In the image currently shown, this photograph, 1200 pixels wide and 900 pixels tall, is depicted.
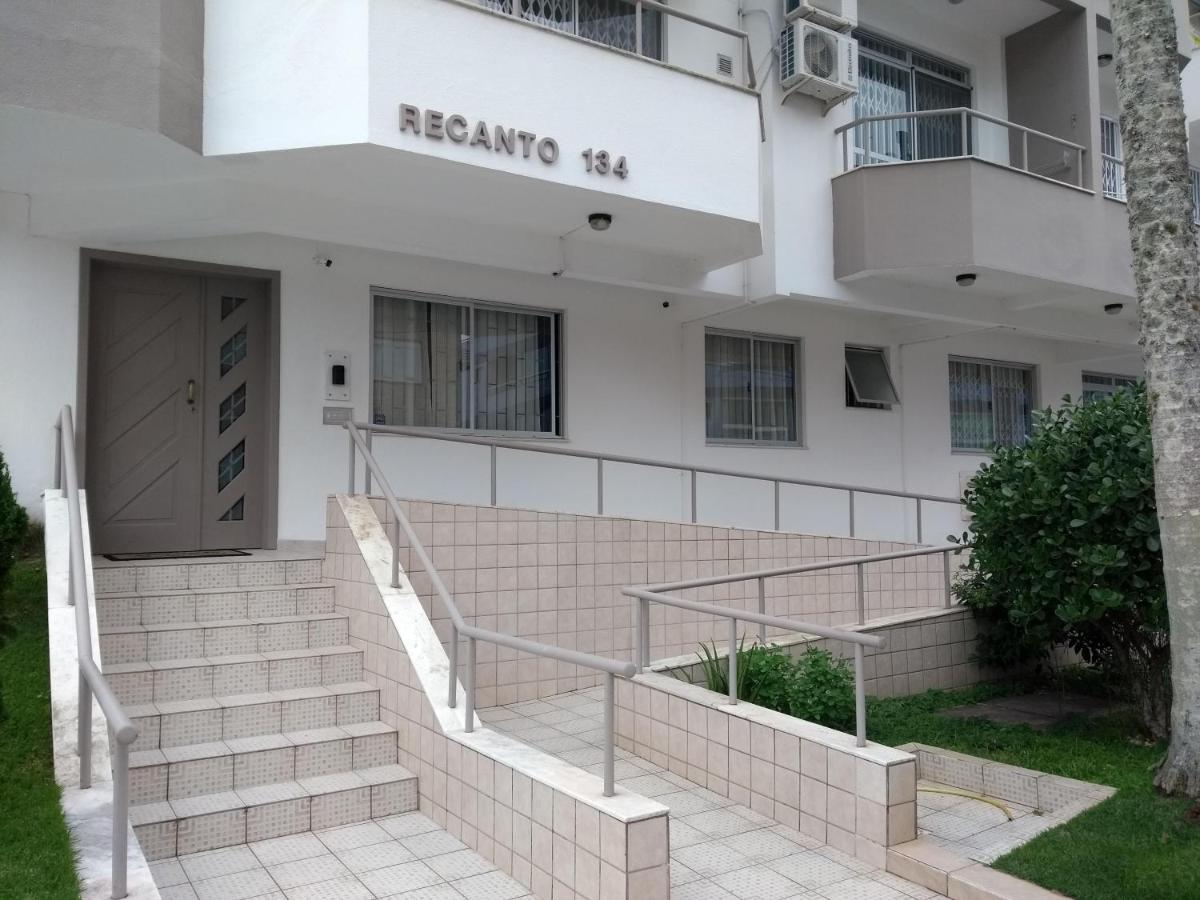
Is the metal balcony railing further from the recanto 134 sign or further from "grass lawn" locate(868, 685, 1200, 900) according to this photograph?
"grass lawn" locate(868, 685, 1200, 900)

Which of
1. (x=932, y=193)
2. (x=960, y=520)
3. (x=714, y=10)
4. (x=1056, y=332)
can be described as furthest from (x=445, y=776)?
(x=1056, y=332)

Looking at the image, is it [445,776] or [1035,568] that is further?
[1035,568]

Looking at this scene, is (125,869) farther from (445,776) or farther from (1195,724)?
(1195,724)

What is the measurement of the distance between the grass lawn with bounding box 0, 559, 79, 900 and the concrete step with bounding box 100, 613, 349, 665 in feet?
1.37

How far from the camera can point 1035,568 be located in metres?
6.51

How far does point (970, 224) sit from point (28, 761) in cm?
882

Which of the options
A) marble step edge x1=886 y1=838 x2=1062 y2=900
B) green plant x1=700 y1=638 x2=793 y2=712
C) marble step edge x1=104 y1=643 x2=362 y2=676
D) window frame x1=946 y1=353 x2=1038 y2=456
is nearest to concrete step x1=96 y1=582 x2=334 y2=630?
marble step edge x1=104 y1=643 x2=362 y2=676

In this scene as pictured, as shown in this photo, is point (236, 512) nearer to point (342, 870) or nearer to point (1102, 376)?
point (342, 870)

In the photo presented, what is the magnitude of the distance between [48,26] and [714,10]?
6.41 meters

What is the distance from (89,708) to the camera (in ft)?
13.5

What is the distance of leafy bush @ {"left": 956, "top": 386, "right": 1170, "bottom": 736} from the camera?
6.05m

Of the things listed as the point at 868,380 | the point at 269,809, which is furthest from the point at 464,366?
the point at 868,380

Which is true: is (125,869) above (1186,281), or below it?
below

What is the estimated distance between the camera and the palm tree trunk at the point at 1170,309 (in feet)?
16.4
